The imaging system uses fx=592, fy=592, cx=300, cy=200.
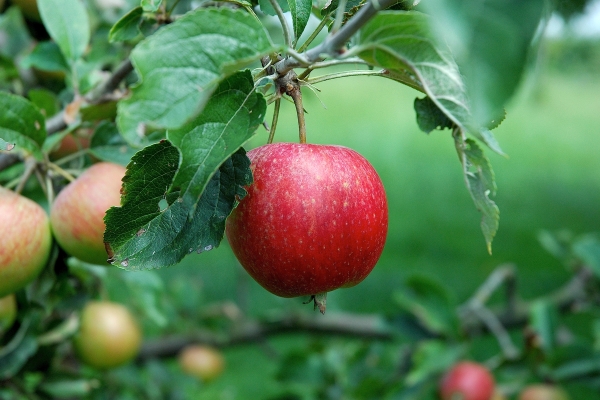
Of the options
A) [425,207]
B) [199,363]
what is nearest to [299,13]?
[199,363]

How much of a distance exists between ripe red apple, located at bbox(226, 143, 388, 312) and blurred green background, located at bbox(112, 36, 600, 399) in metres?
0.91

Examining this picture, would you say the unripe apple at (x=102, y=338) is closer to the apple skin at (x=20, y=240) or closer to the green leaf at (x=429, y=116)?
the apple skin at (x=20, y=240)

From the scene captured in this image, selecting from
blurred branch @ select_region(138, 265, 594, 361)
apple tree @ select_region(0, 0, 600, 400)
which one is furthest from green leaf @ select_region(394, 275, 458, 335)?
apple tree @ select_region(0, 0, 600, 400)

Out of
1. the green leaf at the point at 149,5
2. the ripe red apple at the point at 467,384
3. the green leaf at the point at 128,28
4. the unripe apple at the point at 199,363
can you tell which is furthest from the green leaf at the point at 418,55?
the unripe apple at the point at 199,363

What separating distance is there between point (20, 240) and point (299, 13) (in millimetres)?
478

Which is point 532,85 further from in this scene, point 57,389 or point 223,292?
point 223,292

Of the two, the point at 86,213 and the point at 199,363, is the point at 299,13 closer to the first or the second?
the point at 86,213

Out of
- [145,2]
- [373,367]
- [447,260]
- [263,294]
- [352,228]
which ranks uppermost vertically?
[145,2]

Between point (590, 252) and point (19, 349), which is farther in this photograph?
point (590, 252)

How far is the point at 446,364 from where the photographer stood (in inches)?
62.4

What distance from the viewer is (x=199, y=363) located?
7.28ft

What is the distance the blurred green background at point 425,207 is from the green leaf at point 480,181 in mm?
912

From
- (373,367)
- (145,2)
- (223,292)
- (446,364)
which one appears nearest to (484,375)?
(446,364)

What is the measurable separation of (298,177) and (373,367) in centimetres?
139
